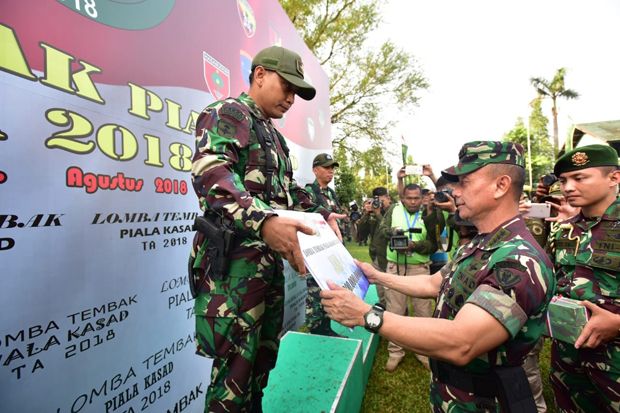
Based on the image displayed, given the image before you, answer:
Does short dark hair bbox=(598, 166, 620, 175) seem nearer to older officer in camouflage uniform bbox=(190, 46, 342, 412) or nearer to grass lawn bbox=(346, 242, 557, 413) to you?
older officer in camouflage uniform bbox=(190, 46, 342, 412)

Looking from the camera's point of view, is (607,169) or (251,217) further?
(607,169)

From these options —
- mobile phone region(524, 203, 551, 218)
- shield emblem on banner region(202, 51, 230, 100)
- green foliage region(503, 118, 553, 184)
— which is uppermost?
green foliage region(503, 118, 553, 184)

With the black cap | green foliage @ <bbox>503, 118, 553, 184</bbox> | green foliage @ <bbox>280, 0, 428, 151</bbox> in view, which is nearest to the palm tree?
green foliage @ <bbox>503, 118, 553, 184</bbox>

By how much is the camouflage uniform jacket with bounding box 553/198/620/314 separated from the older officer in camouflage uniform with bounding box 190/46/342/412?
2.09 meters

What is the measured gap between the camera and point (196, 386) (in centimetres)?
224

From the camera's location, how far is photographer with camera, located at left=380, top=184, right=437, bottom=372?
14.0 feet

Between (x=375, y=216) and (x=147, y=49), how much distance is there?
17.6ft

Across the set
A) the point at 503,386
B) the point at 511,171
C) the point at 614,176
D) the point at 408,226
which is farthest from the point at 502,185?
the point at 408,226

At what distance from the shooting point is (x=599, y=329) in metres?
1.83

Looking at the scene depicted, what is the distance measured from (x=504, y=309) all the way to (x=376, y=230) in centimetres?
424

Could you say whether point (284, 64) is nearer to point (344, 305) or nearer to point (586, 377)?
point (344, 305)

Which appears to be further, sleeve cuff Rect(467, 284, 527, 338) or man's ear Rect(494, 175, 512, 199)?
man's ear Rect(494, 175, 512, 199)

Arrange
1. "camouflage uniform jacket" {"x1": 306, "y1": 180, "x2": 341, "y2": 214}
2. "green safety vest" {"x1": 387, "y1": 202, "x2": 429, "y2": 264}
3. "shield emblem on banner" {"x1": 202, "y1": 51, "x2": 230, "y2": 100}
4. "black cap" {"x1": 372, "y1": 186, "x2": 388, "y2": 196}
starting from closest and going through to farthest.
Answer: "shield emblem on banner" {"x1": 202, "y1": 51, "x2": 230, "y2": 100} → "camouflage uniform jacket" {"x1": 306, "y1": 180, "x2": 341, "y2": 214} → "green safety vest" {"x1": 387, "y1": 202, "x2": 429, "y2": 264} → "black cap" {"x1": 372, "y1": 186, "x2": 388, "y2": 196}

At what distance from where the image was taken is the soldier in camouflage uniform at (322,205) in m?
4.09
